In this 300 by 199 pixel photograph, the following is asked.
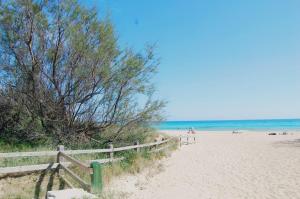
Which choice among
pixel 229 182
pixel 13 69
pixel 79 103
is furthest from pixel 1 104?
pixel 229 182

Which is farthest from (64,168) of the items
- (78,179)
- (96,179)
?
(96,179)

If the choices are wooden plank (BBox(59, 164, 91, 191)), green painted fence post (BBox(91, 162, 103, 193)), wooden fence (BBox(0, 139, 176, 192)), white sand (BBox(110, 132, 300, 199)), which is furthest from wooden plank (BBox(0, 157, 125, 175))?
green painted fence post (BBox(91, 162, 103, 193))

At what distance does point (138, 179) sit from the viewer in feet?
38.0

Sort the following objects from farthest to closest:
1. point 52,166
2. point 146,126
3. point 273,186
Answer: point 146,126 < point 273,186 < point 52,166

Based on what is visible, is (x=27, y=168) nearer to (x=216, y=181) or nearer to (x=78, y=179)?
(x=78, y=179)

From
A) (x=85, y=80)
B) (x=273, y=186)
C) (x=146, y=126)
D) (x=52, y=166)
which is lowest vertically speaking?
(x=273, y=186)

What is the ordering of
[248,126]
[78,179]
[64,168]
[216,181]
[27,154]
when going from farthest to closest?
[248,126], [216,181], [64,168], [27,154], [78,179]

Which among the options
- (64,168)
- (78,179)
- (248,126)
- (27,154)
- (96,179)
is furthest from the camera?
(248,126)

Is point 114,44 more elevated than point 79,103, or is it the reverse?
point 114,44

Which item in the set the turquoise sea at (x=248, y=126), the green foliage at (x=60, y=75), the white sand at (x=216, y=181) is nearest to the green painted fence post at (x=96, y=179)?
the white sand at (x=216, y=181)

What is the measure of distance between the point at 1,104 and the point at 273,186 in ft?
36.3

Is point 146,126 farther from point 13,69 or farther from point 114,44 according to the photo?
point 13,69

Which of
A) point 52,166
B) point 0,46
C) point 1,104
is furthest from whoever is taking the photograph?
point 1,104

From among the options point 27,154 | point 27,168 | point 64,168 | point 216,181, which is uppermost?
point 27,154
